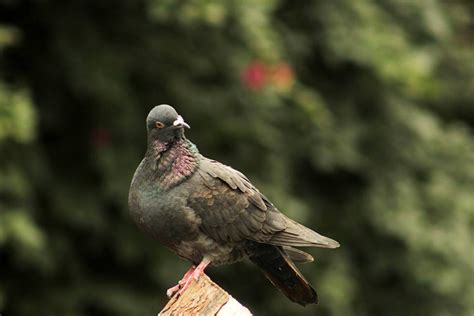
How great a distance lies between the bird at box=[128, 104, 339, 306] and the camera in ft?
10.4

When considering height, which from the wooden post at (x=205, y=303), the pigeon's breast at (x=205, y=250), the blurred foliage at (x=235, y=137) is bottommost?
the wooden post at (x=205, y=303)

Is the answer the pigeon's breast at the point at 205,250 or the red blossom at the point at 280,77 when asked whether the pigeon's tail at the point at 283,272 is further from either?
the red blossom at the point at 280,77

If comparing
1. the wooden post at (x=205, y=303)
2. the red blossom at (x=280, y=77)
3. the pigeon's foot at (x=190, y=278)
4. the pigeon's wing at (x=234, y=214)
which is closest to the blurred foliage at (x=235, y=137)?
the red blossom at (x=280, y=77)

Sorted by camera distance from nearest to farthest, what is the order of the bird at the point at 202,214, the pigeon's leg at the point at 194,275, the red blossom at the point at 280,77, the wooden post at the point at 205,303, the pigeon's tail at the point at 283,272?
the wooden post at the point at 205,303
the pigeon's leg at the point at 194,275
the bird at the point at 202,214
the pigeon's tail at the point at 283,272
the red blossom at the point at 280,77

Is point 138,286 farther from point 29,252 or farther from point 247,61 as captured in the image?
point 247,61

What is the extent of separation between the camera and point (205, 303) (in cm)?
292

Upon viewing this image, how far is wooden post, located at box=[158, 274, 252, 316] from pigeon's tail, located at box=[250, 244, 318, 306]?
449 millimetres

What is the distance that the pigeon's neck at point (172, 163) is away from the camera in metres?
3.21

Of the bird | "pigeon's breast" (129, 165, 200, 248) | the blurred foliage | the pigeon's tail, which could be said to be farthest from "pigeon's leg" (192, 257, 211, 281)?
the blurred foliage

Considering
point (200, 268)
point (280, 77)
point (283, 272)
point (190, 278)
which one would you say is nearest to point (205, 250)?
point (200, 268)

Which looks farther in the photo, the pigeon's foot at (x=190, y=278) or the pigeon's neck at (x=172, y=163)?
the pigeon's neck at (x=172, y=163)

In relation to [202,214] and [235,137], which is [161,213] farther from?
[235,137]

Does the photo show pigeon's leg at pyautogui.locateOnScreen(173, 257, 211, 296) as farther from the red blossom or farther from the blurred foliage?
the red blossom

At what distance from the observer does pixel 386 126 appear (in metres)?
7.96
